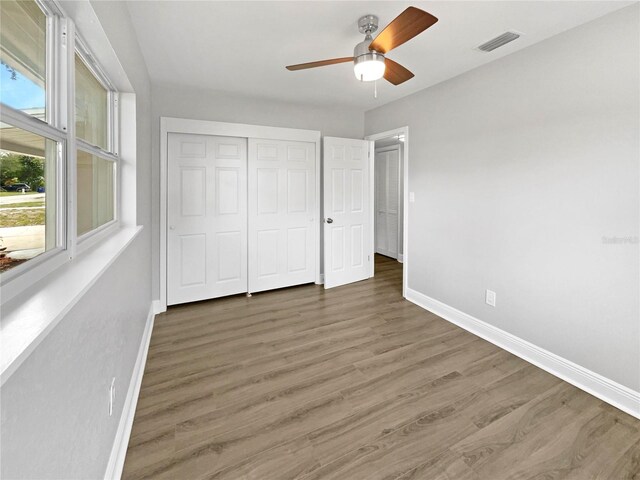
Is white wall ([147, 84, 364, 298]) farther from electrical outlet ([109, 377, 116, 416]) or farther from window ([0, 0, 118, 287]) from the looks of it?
electrical outlet ([109, 377, 116, 416])

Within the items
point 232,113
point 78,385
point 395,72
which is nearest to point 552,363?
point 395,72

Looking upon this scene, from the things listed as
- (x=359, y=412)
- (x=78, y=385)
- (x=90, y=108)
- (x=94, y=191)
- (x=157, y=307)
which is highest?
(x=90, y=108)

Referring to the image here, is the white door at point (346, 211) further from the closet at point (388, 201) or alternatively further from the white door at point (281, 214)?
the closet at point (388, 201)

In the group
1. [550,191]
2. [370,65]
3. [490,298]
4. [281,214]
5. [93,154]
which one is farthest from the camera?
[281,214]

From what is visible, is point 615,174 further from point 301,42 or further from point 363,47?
point 301,42

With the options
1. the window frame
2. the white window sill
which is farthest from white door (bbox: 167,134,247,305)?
the white window sill

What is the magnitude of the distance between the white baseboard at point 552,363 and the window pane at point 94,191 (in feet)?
10.1

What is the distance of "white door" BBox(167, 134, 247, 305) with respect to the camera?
3.53 meters

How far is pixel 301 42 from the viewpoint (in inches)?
96.4

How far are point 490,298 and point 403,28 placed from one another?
2.30 meters

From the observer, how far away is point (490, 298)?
2.89 metres

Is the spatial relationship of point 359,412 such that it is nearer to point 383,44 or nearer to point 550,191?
point 550,191

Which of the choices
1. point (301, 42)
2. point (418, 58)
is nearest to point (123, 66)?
point (301, 42)

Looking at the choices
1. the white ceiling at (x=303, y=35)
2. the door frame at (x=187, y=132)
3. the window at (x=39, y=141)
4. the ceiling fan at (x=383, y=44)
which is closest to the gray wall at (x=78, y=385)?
the window at (x=39, y=141)
